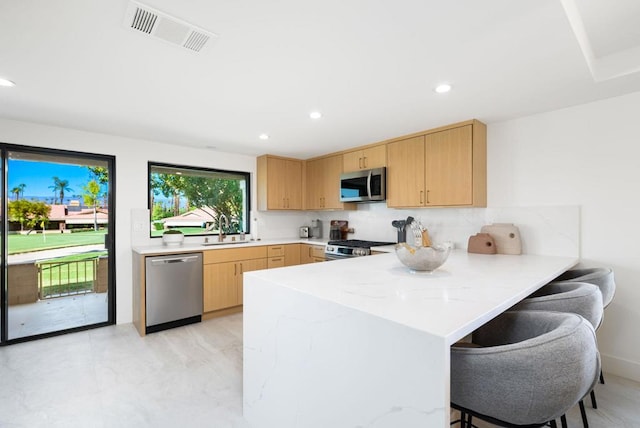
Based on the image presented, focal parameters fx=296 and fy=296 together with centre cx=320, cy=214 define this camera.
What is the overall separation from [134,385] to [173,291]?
1.24 m

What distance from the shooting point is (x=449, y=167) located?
3.03 m

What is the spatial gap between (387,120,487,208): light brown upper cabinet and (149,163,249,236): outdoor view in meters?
2.41

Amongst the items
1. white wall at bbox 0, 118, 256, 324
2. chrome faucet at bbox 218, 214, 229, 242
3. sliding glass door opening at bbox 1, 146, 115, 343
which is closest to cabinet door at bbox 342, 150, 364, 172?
chrome faucet at bbox 218, 214, 229, 242

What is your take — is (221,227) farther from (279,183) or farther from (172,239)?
(279,183)

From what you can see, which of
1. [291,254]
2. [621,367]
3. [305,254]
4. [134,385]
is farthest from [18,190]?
[621,367]

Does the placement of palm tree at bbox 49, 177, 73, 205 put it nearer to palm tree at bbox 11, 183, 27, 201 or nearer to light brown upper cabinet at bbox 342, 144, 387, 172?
palm tree at bbox 11, 183, 27, 201

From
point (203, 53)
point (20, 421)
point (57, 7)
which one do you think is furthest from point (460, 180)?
point (20, 421)

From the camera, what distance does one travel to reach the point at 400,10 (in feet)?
4.44

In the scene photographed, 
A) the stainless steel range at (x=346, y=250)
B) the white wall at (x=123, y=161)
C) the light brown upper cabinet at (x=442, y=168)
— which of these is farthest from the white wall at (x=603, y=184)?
the white wall at (x=123, y=161)

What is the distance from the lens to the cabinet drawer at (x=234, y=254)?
3609 millimetres

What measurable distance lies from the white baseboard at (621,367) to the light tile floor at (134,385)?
81 mm

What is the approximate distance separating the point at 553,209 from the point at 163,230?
433 cm

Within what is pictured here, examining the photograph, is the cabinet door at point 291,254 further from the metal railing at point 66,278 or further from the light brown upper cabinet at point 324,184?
the metal railing at point 66,278

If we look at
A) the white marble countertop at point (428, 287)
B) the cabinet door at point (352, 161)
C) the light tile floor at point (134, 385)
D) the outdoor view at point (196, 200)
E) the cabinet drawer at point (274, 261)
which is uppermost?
the cabinet door at point (352, 161)
